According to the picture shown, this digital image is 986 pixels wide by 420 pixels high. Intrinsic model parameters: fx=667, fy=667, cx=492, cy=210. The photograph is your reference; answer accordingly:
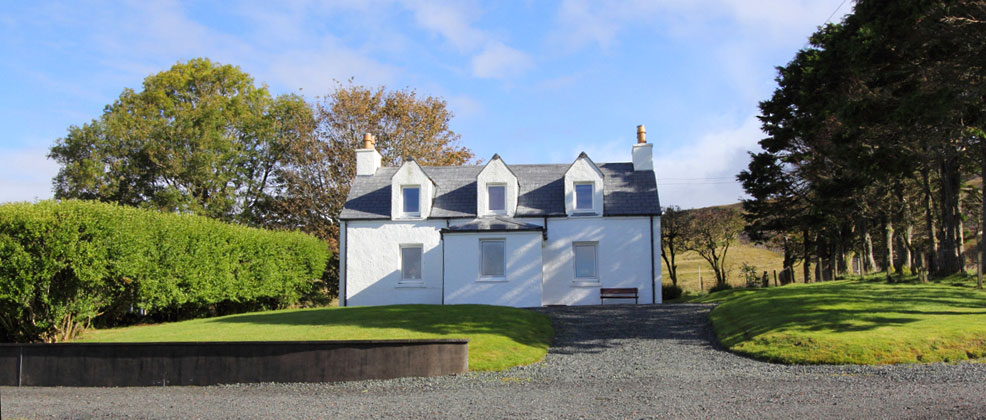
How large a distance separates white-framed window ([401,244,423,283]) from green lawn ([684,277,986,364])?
41.5 feet

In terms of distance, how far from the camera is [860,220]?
106 ft

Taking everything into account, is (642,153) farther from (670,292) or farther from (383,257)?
(383,257)

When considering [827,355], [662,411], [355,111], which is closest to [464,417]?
[662,411]

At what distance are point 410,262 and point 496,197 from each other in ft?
15.2

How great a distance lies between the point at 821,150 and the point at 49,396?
2957cm

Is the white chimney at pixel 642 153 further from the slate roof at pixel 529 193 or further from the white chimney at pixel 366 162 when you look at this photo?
the white chimney at pixel 366 162

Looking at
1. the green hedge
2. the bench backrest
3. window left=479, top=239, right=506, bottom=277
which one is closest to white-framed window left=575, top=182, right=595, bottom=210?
the bench backrest

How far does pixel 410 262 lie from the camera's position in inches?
1126

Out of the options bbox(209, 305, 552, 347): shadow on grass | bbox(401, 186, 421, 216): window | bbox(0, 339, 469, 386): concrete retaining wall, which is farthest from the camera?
bbox(401, 186, 421, 216): window

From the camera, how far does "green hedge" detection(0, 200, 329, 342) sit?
16.6 metres

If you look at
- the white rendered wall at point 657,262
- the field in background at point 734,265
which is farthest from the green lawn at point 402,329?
the field in background at point 734,265

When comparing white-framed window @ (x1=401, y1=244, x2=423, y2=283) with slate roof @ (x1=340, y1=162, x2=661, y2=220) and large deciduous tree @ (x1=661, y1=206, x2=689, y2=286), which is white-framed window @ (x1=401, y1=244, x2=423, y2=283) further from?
large deciduous tree @ (x1=661, y1=206, x2=689, y2=286)

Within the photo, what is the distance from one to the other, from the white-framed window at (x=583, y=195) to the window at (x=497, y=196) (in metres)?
3.09

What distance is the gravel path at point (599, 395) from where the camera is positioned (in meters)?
9.25
